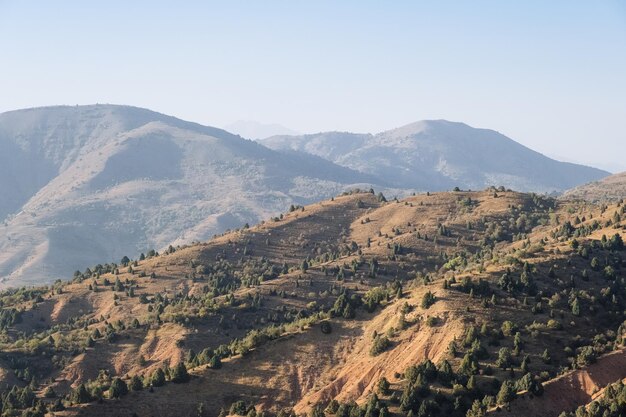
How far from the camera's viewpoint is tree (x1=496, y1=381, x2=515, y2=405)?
77938 mm

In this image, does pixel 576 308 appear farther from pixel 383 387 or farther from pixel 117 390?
pixel 117 390

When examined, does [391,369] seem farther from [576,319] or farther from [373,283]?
[373,283]

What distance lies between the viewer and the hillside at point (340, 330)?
85.6 metres

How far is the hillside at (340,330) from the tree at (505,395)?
0.25m

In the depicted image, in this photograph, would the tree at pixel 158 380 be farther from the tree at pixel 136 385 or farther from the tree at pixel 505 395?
the tree at pixel 505 395

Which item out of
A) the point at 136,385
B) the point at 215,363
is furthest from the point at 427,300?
the point at 136,385

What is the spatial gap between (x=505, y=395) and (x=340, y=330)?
3428 centimetres

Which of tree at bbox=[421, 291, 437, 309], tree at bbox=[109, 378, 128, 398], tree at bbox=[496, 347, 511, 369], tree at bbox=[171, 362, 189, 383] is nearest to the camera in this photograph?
tree at bbox=[496, 347, 511, 369]

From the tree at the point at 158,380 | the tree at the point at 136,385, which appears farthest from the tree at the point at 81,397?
the tree at the point at 158,380

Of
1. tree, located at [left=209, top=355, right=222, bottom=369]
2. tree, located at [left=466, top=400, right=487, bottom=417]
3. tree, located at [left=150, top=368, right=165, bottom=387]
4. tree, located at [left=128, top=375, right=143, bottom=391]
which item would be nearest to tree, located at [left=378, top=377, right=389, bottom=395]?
tree, located at [left=466, top=400, right=487, bottom=417]

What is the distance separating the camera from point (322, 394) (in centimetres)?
9281

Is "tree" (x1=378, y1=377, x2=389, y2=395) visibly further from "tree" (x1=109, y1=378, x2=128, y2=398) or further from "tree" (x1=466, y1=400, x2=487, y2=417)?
"tree" (x1=109, y1=378, x2=128, y2=398)

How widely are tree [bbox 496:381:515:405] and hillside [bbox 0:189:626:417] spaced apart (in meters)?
0.25

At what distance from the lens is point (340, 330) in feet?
355
